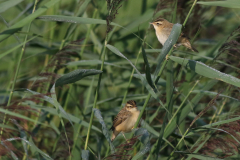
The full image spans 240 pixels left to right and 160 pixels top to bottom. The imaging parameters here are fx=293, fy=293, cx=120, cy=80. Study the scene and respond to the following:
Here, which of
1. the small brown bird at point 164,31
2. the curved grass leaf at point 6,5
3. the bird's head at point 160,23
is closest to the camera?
the curved grass leaf at point 6,5

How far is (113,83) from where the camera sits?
13.3ft

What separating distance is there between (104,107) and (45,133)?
861 millimetres

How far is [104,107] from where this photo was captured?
13.0 feet

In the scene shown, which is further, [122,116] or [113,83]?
[113,83]

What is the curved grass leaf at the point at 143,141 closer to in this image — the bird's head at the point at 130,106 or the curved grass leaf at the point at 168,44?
the curved grass leaf at the point at 168,44

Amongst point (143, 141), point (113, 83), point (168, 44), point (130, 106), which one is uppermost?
point (168, 44)

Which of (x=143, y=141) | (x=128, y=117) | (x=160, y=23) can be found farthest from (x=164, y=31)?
(x=143, y=141)

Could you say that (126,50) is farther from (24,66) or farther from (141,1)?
(24,66)

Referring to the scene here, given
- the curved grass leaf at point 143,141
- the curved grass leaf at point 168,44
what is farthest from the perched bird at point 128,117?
the curved grass leaf at point 168,44

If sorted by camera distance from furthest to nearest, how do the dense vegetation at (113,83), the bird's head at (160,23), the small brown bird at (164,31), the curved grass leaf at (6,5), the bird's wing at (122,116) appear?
the bird's head at (160,23)
the small brown bird at (164,31)
the bird's wing at (122,116)
the curved grass leaf at (6,5)
the dense vegetation at (113,83)

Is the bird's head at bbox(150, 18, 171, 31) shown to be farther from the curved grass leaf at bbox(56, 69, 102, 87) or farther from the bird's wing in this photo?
the curved grass leaf at bbox(56, 69, 102, 87)

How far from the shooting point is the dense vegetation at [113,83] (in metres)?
2.09

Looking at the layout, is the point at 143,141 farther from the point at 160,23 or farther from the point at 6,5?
the point at 160,23

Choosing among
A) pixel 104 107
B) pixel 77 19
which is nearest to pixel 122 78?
pixel 104 107
